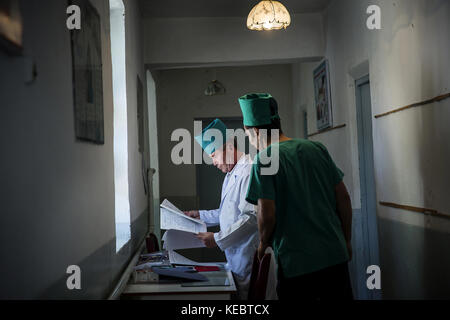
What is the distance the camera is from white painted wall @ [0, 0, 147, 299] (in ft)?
2.96

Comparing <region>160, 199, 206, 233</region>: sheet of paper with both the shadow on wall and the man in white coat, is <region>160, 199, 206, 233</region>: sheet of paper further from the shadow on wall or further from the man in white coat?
the shadow on wall

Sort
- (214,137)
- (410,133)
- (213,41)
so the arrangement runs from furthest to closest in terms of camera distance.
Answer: (213,41) → (214,137) → (410,133)

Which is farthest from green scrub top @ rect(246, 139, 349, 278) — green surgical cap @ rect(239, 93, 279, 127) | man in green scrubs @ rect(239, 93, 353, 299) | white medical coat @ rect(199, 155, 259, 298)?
white medical coat @ rect(199, 155, 259, 298)

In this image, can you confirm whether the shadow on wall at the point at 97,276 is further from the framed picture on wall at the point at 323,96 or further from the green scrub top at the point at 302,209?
the framed picture on wall at the point at 323,96

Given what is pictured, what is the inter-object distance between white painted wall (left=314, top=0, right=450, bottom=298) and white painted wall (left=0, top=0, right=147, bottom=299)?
5.34 ft

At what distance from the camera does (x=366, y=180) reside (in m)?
3.55

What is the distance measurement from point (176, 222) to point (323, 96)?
8.43ft

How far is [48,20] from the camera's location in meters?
1.19

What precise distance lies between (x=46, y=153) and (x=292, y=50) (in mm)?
3271

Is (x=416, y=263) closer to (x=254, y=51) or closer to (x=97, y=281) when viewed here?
(x=97, y=281)

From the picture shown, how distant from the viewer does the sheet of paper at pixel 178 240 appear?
2266 mm

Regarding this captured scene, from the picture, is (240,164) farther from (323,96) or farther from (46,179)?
(323,96)

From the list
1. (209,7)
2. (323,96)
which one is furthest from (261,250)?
(323,96)

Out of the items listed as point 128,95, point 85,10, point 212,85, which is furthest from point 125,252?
point 212,85
